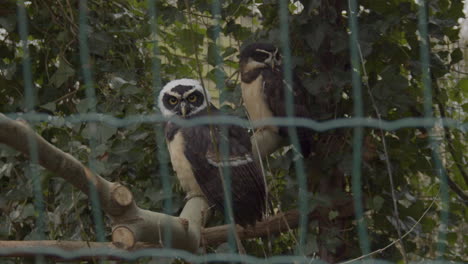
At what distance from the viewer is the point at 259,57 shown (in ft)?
13.2

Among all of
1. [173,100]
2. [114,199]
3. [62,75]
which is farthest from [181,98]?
[114,199]

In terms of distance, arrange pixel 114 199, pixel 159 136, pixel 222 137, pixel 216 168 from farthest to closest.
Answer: pixel 159 136 < pixel 216 168 < pixel 222 137 < pixel 114 199

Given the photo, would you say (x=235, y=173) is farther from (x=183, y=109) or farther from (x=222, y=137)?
(x=183, y=109)

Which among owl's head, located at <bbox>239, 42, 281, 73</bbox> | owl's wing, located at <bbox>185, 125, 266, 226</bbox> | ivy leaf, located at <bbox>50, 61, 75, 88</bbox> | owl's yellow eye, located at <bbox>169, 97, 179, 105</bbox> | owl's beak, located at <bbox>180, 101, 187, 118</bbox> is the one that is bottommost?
owl's wing, located at <bbox>185, 125, 266, 226</bbox>

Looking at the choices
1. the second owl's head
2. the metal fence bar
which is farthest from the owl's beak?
the metal fence bar

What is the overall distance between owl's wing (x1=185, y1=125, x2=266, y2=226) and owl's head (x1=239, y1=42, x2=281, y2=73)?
0.69 metres

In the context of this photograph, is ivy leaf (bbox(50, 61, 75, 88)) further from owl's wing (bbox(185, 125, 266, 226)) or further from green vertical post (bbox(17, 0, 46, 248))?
owl's wing (bbox(185, 125, 266, 226))

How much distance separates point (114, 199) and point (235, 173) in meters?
1.22

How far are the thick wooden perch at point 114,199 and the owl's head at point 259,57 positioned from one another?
1483mm

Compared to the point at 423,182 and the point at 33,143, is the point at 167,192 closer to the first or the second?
the point at 33,143

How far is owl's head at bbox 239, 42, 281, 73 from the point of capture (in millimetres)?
3931

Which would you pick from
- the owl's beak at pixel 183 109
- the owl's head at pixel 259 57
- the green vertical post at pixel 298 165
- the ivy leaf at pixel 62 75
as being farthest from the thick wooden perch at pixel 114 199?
the owl's head at pixel 259 57

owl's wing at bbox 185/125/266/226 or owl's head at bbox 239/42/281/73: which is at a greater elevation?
owl's head at bbox 239/42/281/73

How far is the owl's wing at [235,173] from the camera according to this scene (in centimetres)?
326
